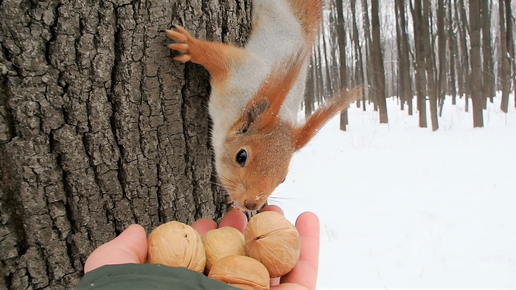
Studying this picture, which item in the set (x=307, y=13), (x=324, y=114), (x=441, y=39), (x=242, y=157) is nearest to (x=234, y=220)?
(x=242, y=157)

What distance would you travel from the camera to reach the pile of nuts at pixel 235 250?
35.3 inches

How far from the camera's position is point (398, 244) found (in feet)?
8.34

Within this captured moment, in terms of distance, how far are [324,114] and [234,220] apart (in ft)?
1.48

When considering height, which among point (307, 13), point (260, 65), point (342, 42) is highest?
point (342, 42)

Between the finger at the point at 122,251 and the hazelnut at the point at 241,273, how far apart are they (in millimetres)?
170

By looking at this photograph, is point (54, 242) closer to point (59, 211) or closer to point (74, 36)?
point (59, 211)

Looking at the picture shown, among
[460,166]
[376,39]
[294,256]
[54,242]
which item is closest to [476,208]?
[460,166]

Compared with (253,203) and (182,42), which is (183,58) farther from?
(253,203)

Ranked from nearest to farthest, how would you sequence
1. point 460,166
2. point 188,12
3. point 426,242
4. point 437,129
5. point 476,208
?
point 188,12 < point 426,242 < point 476,208 < point 460,166 < point 437,129

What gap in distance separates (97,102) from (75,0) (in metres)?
0.25

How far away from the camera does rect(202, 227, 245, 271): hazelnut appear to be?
1000 mm

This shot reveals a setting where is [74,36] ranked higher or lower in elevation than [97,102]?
higher

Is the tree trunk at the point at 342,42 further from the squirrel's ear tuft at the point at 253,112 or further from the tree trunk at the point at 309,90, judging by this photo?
the squirrel's ear tuft at the point at 253,112

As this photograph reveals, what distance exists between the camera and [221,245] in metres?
1.02
